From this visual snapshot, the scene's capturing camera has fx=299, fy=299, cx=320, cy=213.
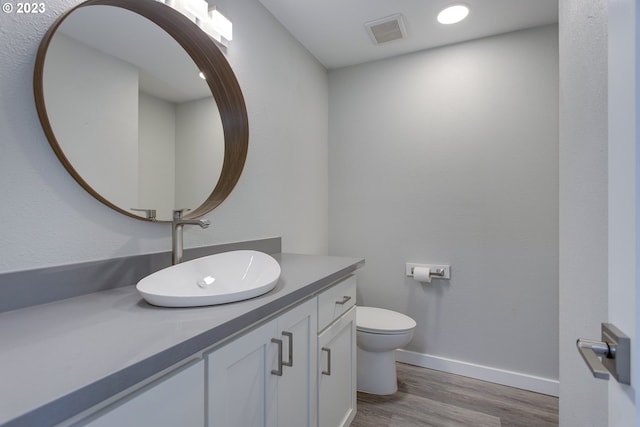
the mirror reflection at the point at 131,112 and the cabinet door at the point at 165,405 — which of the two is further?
the mirror reflection at the point at 131,112

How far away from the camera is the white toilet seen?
1.77 m

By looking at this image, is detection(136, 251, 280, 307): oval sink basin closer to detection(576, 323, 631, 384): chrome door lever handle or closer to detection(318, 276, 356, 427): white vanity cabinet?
detection(318, 276, 356, 427): white vanity cabinet

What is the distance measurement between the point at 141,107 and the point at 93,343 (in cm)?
88

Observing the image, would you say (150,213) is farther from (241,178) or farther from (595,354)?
(595,354)

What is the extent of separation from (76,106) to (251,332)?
869 millimetres

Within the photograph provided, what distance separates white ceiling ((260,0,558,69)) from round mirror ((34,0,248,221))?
745mm

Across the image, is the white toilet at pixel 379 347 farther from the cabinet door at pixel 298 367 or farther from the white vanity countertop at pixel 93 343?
the white vanity countertop at pixel 93 343

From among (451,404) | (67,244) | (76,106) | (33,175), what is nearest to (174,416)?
(67,244)

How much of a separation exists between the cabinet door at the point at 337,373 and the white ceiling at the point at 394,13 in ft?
5.65

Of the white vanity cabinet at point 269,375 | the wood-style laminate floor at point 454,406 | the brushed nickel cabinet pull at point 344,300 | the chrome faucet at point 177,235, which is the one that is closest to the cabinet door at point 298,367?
the white vanity cabinet at point 269,375

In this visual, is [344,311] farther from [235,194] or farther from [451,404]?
[451,404]

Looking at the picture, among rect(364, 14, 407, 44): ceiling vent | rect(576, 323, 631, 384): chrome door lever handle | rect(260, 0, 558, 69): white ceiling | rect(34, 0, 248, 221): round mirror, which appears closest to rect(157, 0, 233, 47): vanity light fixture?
rect(34, 0, 248, 221): round mirror

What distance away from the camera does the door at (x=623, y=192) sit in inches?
15.3

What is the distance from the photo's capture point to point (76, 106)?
92cm
